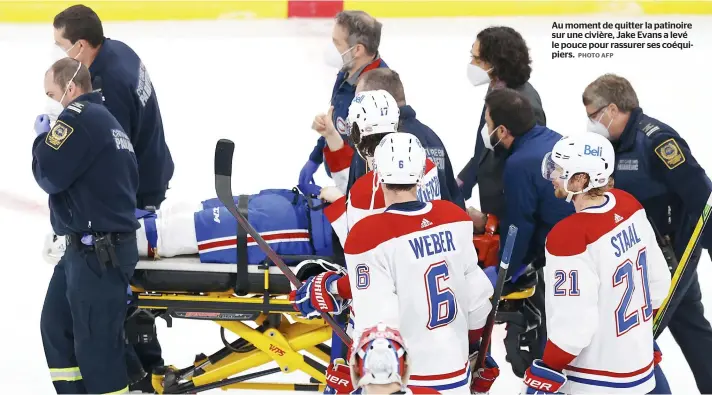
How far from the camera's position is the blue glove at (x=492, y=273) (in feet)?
13.7

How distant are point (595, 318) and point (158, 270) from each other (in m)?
1.71

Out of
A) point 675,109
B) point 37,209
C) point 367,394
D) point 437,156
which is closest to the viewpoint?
point 367,394

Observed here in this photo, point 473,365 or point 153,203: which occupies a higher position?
point 153,203

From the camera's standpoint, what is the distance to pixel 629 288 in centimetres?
338

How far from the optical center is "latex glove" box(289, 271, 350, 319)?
11.9 ft

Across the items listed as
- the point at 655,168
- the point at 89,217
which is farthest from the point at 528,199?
the point at 89,217

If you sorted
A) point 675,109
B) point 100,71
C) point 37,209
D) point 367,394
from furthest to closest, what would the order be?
point 675,109
point 37,209
point 100,71
point 367,394

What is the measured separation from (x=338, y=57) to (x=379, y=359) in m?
2.70

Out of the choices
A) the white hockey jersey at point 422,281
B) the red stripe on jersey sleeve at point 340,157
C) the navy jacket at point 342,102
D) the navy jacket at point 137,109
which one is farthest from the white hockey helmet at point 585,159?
the navy jacket at point 137,109

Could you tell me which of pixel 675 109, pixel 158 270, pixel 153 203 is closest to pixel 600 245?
pixel 158 270

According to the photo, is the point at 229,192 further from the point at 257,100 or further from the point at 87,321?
the point at 257,100

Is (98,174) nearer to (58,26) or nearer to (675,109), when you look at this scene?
(58,26)

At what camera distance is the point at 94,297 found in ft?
13.3

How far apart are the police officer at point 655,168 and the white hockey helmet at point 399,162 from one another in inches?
46.0
